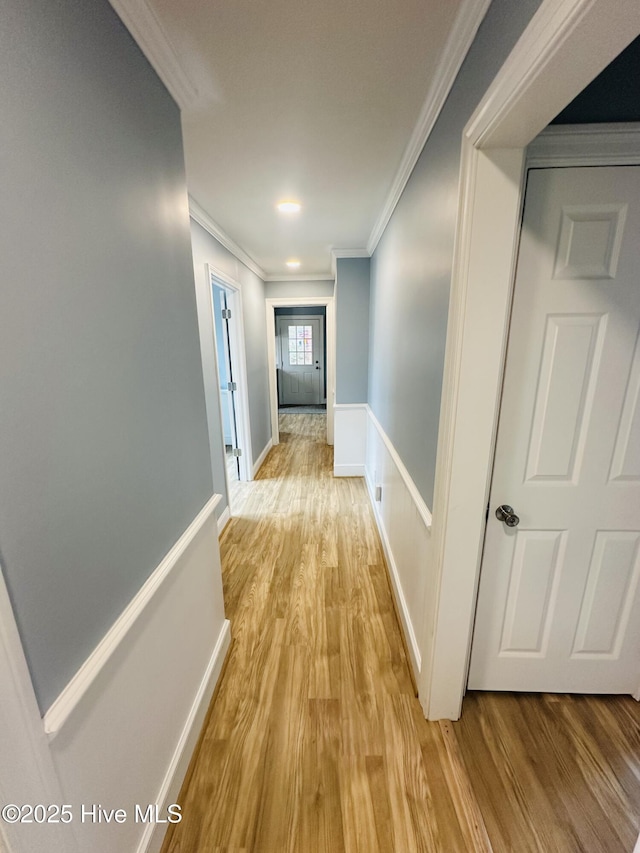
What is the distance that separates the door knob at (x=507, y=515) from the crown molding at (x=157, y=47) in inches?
70.5

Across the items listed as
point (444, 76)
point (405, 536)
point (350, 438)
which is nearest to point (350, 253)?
point (350, 438)

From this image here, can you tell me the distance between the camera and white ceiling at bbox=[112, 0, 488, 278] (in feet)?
2.98

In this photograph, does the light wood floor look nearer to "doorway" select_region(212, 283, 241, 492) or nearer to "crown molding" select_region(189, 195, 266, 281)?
"doorway" select_region(212, 283, 241, 492)

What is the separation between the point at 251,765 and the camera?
122 centimetres

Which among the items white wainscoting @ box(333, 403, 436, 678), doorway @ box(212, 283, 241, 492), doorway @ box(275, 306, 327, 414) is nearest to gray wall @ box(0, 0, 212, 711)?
white wainscoting @ box(333, 403, 436, 678)

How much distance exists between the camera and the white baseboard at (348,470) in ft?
12.7

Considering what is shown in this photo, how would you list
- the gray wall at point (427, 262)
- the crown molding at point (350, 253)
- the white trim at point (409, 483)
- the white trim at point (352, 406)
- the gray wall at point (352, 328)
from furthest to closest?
the white trim at point (352, 406), the gray wall at point (352, 328), the crown molding at point (350, 253), the white trim at point (409, 483), the gray wall at point (427, 262)

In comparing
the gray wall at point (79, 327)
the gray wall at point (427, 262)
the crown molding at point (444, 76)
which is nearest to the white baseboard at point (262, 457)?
the gray wall at point (427, 262)

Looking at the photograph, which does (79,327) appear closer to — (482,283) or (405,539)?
(482,283)

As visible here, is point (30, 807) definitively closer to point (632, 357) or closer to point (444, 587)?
point (444, 587)

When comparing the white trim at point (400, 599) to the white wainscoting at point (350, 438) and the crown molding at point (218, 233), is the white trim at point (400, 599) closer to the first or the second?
the white wainscoting at point (350, 438)

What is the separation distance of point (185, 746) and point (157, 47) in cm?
223

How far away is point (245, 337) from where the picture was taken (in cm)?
354

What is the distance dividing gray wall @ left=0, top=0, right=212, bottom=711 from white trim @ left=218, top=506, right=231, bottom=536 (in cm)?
174
